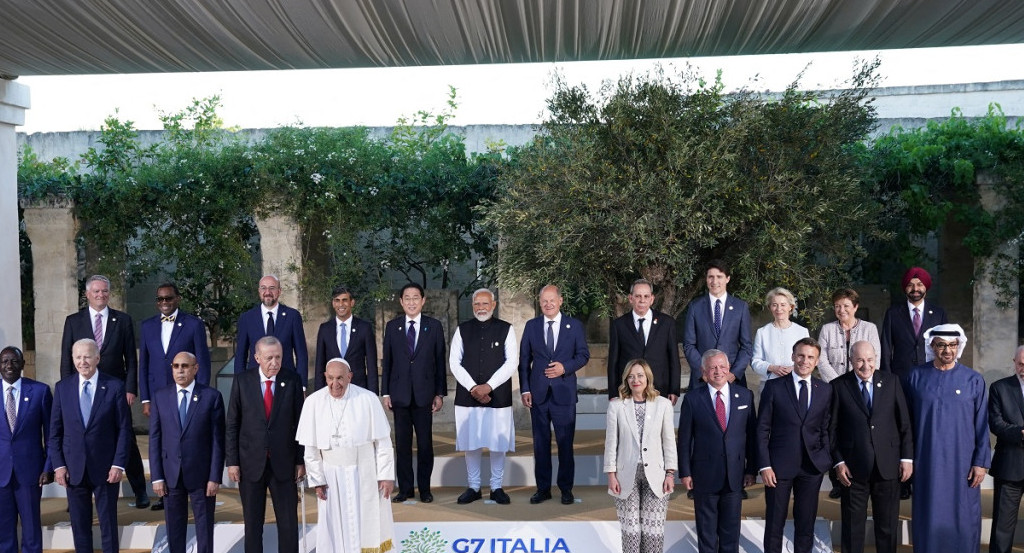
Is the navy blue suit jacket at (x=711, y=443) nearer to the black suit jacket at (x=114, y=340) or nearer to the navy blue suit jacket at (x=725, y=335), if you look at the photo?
the navy blue suit jacket at (x=725, y=335)

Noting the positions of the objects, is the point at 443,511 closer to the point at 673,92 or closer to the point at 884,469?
the point at 884,469

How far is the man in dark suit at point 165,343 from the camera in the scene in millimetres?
6676

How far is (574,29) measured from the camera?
21.0 ft

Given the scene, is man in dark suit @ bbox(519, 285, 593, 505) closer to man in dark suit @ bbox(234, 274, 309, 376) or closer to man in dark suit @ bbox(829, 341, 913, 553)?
man in dark suit @ bbox(234, 274, 309, 376)

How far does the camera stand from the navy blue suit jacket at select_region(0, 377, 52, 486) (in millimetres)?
5828

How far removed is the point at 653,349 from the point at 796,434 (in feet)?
4.14

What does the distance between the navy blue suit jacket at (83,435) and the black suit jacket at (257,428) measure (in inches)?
29.0

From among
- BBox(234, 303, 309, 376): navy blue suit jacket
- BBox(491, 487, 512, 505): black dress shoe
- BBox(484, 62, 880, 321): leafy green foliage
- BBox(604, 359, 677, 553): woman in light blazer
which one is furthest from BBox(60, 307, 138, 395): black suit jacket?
BBox(604, 359, 677, 553): woman in light blazer

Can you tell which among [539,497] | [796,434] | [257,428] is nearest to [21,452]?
[257,428]

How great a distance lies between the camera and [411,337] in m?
6.89

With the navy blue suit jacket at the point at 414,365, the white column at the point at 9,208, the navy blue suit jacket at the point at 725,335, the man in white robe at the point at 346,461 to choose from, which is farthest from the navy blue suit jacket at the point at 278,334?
the navy blue suit jacket at the point at 725,335

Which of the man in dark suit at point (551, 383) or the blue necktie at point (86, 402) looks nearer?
the blue necktie at point (86, 402)

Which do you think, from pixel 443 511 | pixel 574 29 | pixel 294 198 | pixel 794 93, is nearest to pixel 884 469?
pixel 443 511

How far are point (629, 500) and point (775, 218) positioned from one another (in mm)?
3318
